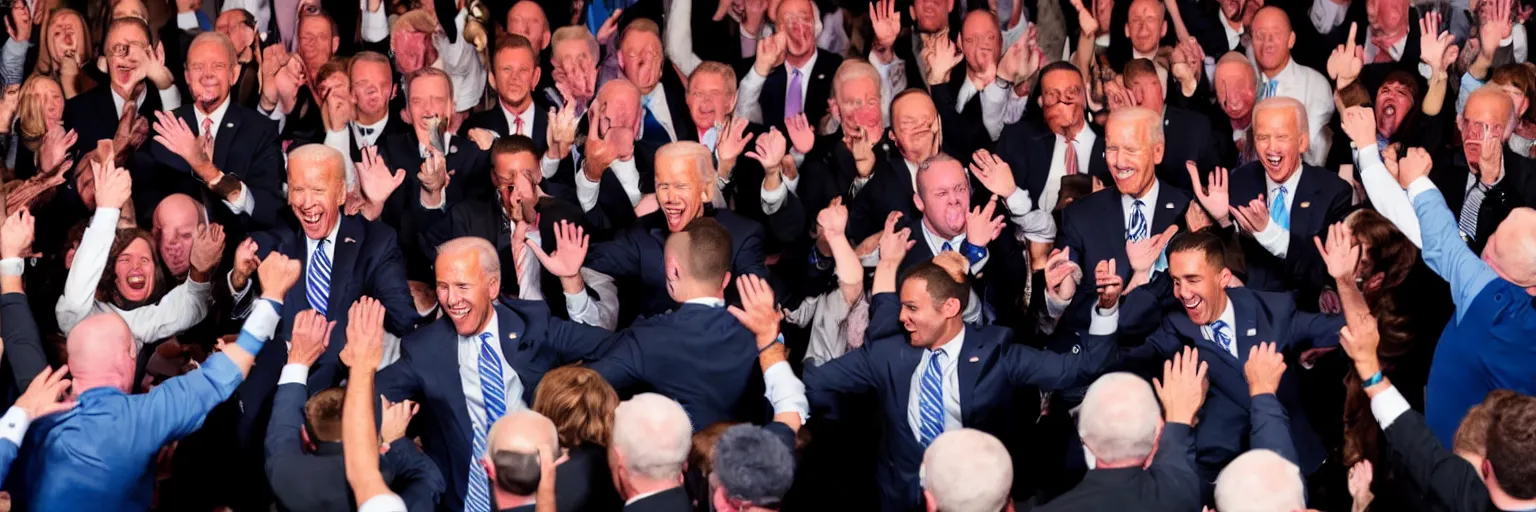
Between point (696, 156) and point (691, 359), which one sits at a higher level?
point (696, 156)

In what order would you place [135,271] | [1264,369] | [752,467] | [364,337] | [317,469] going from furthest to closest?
[135,271] < [1264,369] < [364,337] < [317,469] < [752,467]

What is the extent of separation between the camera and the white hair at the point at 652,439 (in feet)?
13.3

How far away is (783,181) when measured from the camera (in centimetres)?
636

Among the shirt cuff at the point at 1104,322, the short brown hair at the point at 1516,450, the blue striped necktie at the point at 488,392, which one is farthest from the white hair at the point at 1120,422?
the blue striped necktie at the point at 488,392

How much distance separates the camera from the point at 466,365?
5.14 metres

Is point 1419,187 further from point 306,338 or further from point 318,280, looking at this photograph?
point 318,280

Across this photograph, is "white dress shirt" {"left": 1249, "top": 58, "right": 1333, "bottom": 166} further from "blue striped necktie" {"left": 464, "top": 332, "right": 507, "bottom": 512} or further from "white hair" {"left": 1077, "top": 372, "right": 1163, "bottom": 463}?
"blue striped necktie" {"left": 464, "top": 332, "right": 507, "bottom": 512}

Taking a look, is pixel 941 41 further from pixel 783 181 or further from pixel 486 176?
pixel 486 176

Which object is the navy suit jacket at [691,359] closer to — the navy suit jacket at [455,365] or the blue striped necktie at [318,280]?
the navy suit jacket at [455,365]

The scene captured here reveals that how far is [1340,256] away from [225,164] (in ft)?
12.8

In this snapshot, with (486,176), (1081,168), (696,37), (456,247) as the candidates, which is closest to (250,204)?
(486,176)

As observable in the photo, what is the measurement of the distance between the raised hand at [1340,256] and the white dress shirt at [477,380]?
7.52 feet

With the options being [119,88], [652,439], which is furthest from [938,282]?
[119,88]

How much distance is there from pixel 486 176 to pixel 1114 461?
323 cm
